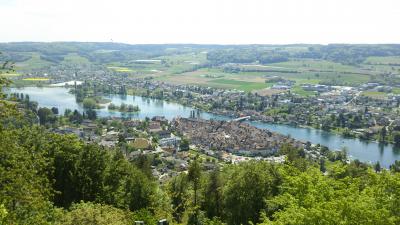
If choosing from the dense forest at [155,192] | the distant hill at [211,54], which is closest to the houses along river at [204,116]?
the dense forest at [155,192]

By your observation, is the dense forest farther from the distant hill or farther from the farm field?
the distant hill

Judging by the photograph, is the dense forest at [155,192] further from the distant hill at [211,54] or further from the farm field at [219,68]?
the distant hill at [211,54]

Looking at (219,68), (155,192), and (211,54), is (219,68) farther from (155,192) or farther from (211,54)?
(155,192)

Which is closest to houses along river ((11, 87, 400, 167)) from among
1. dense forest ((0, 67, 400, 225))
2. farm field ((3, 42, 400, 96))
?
farm field ((3, 42, 400, 96))

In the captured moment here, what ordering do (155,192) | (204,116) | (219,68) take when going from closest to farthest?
(155,192) < (204,116) < (219,68)

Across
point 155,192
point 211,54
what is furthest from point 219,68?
point 155,192
